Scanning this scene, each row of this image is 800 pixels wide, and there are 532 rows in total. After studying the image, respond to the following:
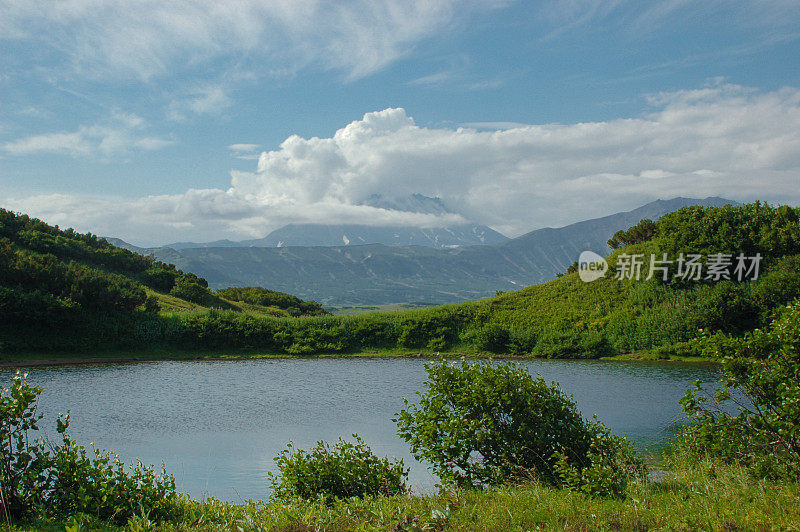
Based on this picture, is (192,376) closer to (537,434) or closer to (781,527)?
(537,434)

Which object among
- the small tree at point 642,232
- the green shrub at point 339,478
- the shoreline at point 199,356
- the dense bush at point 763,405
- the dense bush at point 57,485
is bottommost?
the shoreline at point 199,356

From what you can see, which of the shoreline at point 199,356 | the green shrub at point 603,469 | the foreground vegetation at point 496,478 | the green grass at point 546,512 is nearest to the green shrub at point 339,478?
the foreground vegetation at point 496,478

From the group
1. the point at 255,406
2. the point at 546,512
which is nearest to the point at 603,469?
the point at 546,512

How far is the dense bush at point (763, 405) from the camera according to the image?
9023mm

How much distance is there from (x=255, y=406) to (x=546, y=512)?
20417 millimetres

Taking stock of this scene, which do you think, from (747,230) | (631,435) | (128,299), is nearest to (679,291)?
(747,230)

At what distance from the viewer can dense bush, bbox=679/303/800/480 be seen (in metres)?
9.02

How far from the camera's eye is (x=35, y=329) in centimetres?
4203

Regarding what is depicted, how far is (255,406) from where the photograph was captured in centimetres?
2539

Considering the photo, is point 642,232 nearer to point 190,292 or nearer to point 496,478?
point 190,292

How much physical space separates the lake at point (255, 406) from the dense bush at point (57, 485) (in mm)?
5246

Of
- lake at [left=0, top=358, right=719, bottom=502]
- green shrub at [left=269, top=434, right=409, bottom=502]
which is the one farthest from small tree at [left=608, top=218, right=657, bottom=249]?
green shrub at [left=269, top=434, right=409, bottom=502]

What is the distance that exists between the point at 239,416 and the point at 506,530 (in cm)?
1890

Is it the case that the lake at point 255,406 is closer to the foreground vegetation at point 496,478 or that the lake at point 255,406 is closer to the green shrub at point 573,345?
the foreground vegetation at point 496,478
